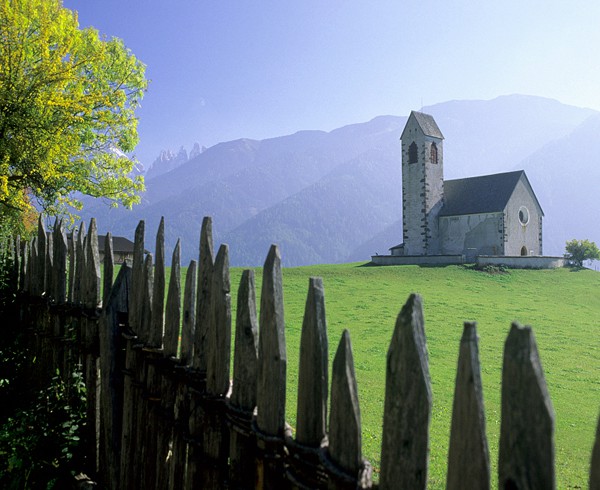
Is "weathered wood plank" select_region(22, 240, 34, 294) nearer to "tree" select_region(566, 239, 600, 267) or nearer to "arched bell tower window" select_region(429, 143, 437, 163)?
"tree" select_region(566, 239, 600, 267)

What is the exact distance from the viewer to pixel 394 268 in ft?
99.3

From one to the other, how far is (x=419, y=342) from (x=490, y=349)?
1074 centimetres

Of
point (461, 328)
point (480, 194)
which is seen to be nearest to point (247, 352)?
point (461, 328)

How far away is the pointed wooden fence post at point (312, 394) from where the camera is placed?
2.08 m

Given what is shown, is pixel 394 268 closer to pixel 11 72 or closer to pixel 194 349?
pixel 11 72

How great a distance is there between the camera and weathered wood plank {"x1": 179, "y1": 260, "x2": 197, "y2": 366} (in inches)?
122

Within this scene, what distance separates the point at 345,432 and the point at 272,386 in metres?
0.55

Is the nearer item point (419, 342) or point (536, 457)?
point (536, 457)

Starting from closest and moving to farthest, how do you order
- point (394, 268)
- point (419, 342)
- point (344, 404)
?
point (419, 342)
point (344, 404)
point (394, 268)

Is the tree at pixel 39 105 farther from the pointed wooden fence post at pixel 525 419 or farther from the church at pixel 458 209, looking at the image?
the church at pixel 458 209

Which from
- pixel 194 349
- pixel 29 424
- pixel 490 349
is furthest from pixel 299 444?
pixel 490 349

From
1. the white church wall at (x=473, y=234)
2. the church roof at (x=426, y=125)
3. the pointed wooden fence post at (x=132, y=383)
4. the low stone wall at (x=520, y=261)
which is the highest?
the church roof at (x=426, y=125)

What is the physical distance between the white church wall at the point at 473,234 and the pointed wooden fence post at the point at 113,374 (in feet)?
128

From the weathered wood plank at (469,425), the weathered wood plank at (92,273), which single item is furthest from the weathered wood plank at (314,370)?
the weathered wood plank at (92,273)
